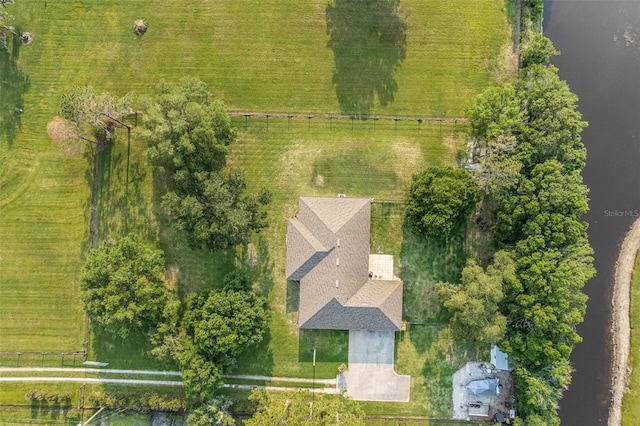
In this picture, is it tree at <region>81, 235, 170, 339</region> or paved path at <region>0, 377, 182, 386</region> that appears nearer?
tree at <region>81, 235, 170, 339</region>

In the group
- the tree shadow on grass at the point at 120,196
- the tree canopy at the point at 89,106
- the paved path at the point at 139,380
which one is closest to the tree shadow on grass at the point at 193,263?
the tree shadow on grass at the point at 120,196

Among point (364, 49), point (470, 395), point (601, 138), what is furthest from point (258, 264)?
point (601, 138)

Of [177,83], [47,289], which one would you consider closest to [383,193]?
[177,83]

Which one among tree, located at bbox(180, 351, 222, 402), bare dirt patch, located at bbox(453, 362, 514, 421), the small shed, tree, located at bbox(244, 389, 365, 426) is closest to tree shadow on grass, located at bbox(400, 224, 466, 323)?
bare dirt patch, located at bbox(453, 362, 514, 421)

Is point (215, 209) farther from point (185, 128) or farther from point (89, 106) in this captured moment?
point (89, 106)

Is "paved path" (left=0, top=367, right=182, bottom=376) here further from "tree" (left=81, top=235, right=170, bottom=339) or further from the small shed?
the small shed

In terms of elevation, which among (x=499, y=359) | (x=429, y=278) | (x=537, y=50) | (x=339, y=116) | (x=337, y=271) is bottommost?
(x=499, y=359)

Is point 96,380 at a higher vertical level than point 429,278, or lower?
lower
